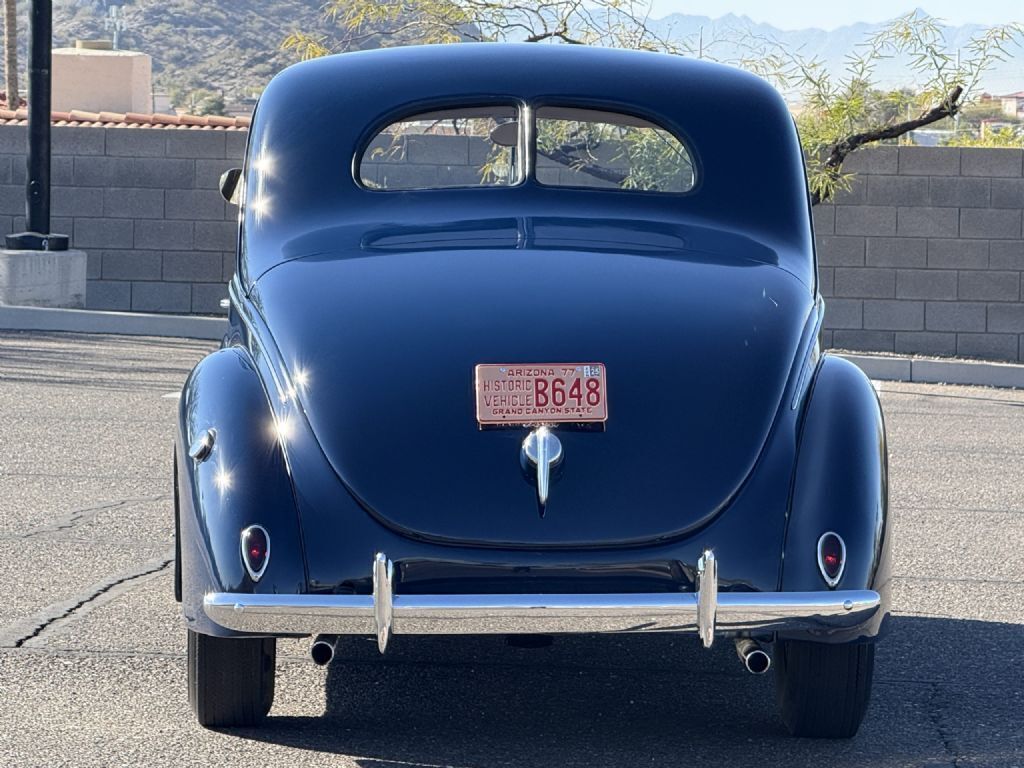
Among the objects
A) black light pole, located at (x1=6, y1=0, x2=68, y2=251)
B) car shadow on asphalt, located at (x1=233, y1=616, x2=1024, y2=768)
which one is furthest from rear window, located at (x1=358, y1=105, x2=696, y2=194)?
black light pole, located at (x1=6, y1=0, x2=68, y2=251)

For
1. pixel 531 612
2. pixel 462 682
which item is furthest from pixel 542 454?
pixel 462 682

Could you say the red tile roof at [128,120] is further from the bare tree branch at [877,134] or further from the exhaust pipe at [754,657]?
the exhaust pipe at [754,657]

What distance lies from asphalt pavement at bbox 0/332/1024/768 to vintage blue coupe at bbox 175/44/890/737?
0.67 ft

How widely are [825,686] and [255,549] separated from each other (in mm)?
1474

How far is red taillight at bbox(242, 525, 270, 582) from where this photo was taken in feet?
13.1

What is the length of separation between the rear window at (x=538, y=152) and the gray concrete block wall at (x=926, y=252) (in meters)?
2.87

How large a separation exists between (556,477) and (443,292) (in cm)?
63

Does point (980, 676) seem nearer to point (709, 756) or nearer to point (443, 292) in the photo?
point (709, 756)

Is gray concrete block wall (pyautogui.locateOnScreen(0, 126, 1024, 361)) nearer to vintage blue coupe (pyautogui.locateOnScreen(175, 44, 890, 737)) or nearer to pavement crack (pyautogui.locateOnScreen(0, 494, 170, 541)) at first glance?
pavement crack (pyautogui.locateOnScreen(0, 494, 170, 541))

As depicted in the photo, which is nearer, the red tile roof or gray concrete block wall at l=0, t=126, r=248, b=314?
gray concrete block wall at l=0, t=126, r=248, b=314

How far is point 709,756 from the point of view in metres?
4.33

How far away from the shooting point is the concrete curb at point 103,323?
13.3 m

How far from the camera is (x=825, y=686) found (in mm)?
4391

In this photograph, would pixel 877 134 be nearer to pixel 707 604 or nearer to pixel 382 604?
pixel 707 604
